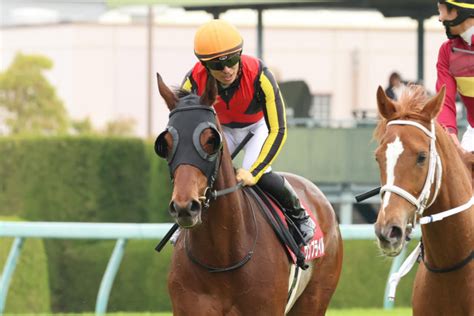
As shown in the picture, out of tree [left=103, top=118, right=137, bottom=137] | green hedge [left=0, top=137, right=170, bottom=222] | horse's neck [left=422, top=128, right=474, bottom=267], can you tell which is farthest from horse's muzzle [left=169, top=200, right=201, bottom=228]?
tree [left=103, top=118, right=137, bottom=137]

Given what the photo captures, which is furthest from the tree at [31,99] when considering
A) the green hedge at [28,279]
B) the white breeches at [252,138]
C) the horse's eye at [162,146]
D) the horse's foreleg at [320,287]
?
the horse's eye at [162,146]

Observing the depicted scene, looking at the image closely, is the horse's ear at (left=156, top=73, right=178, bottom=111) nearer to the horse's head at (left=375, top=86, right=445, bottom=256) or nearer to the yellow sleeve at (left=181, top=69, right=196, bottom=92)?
the yellow sleeve at (left=181, top=69, right=196, bottom=92)

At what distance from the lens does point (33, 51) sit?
44.0 metres

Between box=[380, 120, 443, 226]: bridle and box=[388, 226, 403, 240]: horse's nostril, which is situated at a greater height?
box=[380, 120, 443, 226]: bridle

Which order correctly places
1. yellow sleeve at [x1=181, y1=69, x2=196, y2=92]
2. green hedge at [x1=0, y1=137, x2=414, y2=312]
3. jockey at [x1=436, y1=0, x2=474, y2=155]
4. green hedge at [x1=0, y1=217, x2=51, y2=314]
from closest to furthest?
yellow sleeve at [x1=181, y1=69, x2=196, y2=92]
jockey at [x1=436, y1=0, x2=474, y2=155]
green hedge at [x1=0, y1=217, x2=51, y2=314]
green hedge at [x1=0, y1=137, x2=414, y2=312]

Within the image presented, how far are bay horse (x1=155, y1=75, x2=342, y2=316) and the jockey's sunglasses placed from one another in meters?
0.24

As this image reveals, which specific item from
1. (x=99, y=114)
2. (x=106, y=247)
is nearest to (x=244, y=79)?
(x=106, y=247)

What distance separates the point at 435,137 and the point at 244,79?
3.47 feet

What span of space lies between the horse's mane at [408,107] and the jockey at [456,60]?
19.4 inches

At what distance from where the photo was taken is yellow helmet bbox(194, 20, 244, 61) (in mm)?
6172

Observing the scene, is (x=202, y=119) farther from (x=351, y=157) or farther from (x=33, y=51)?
(x=33, y=51)

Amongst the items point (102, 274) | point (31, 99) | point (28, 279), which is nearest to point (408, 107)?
point (28, 279)

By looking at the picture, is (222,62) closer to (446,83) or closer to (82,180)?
(446,83)

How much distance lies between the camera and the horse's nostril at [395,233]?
18.0 feet
